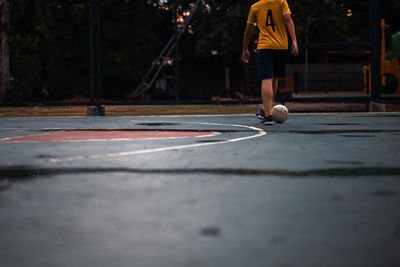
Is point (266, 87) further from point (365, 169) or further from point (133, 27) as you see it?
point (133, 27)

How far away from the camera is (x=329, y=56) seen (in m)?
34.4

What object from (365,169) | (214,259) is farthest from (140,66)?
(214,259)

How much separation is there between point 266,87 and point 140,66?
16.6 meters

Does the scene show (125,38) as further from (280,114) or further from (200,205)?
(200,205)

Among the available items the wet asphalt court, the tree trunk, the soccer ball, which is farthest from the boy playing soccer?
the tree trunk

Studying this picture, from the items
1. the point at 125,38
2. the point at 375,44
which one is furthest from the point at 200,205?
the point at 125,38

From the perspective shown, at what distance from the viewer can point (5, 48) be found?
19.5 metres

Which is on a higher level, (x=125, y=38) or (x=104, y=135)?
(x=125, y=38)

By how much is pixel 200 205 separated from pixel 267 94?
230 inches

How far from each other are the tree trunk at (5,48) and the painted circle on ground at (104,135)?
11473mm

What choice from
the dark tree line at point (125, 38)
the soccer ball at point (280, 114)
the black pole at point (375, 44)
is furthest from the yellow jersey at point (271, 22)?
the dark tree line at point (125, 38)

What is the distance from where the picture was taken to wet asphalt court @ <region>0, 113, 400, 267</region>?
8.13 feet

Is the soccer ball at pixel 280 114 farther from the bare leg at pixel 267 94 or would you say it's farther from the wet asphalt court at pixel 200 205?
the wet asphalt court at pixel 200 205

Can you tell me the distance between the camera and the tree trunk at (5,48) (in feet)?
62.4
